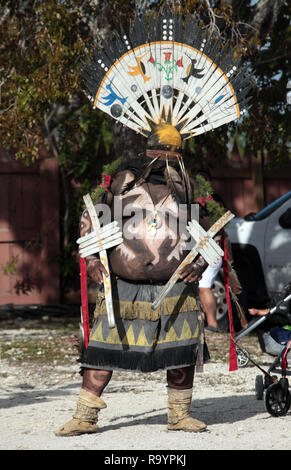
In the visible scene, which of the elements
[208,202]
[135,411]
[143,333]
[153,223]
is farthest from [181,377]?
[208,202]

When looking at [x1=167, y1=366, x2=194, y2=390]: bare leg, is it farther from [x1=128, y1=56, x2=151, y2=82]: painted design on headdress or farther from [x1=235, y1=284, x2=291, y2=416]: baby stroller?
[x1=128, y1=56, x2=151, y2=82]: painted design on headdress

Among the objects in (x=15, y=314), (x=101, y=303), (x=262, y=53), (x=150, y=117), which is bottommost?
(x=15, y=314)

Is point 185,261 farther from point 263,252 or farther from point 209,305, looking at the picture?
point 263,252

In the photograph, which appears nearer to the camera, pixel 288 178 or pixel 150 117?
pixel 150 117

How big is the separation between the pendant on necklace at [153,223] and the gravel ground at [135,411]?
3.82 ft

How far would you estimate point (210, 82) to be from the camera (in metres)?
4.87

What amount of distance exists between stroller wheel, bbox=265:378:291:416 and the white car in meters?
3.66

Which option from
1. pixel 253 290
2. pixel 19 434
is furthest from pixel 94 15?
pixel 19 434

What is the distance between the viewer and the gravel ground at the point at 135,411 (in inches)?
176

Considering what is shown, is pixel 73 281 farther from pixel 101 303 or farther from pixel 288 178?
pixel 101 303

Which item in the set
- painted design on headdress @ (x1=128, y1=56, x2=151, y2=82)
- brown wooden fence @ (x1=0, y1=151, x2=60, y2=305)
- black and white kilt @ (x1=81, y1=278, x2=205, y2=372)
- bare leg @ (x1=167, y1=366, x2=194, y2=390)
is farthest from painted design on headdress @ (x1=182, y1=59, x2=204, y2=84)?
brown wooden fence @ (x1=0, y1=151, x2=60, y2=305)

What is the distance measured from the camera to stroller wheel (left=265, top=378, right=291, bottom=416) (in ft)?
16.8

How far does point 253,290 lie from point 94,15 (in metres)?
3.46

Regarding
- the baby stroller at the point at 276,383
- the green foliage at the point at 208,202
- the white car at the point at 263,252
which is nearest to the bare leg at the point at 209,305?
the white car at the point at 263,252
